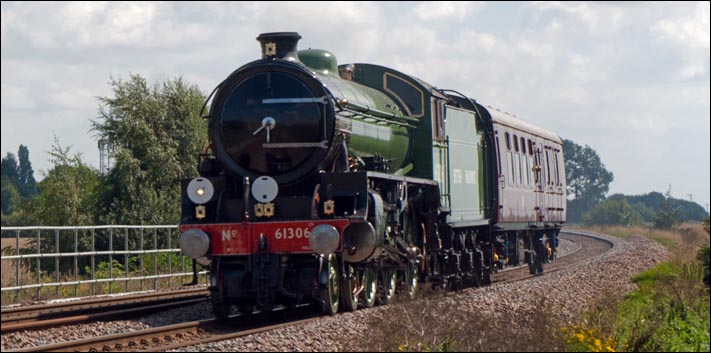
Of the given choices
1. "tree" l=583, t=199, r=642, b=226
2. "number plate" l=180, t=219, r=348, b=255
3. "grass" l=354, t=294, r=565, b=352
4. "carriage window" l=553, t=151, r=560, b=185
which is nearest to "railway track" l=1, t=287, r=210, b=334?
"number plate" l=180, t=219, r=348, b=255

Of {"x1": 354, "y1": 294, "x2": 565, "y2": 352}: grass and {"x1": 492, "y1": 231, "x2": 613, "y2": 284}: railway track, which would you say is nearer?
{"x1": 354, "y1": 294, "x2": 565, "y2": 352}: grass

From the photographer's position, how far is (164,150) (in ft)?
106

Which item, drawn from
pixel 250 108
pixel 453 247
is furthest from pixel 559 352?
pixel 453 247

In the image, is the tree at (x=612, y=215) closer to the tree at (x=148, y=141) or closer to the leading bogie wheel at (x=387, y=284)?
the tree at (x=148, y=141)

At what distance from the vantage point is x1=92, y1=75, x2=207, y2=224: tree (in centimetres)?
3044

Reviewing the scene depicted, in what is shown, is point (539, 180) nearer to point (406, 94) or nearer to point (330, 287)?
point (406, 94)

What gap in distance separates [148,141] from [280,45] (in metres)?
18.3

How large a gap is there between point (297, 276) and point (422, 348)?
4050 mm

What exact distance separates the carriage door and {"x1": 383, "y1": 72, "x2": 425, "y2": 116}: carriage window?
7.72 metres

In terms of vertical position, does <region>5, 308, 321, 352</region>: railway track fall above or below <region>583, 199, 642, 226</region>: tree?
below

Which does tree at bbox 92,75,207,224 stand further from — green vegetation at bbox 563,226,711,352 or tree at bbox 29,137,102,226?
green vegetation at bbox 563,226,711,352

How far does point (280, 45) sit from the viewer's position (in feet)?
47.0

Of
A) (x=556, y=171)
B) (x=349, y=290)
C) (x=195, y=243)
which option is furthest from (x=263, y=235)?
(x=556, y=171)

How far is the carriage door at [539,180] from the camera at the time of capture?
24.4 metres
